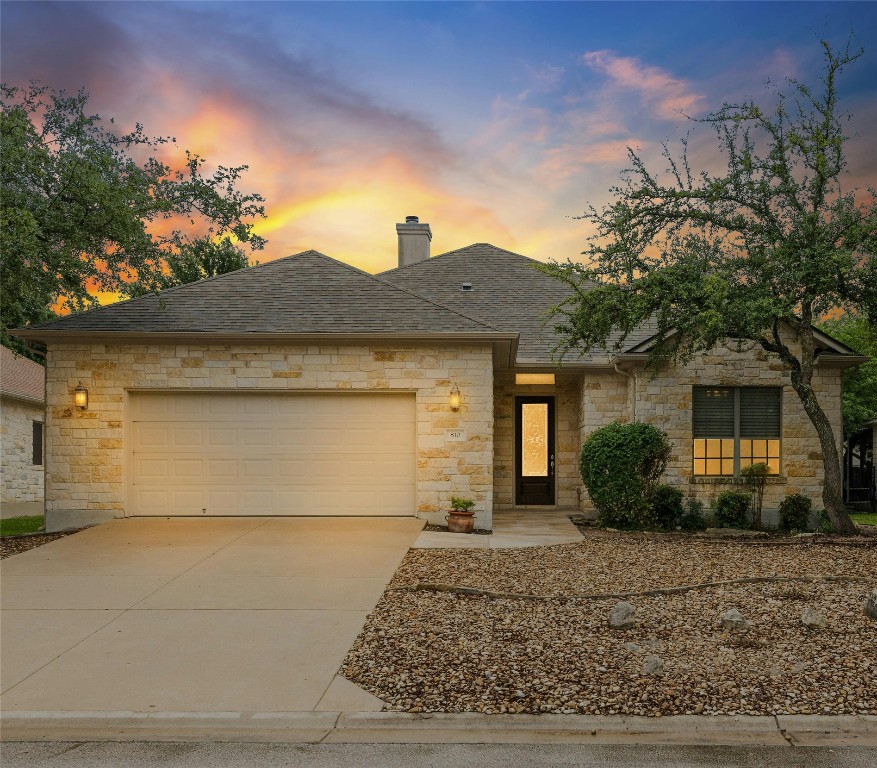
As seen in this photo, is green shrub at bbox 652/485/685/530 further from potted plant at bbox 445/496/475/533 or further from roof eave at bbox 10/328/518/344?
roof eave at bbox 10/328/518/344

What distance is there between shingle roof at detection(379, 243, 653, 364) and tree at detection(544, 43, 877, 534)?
3179 millimetres

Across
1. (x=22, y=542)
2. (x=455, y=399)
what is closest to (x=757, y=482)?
(x=455, y=399)

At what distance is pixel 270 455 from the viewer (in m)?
13.0

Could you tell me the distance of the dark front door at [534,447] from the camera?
1622cm

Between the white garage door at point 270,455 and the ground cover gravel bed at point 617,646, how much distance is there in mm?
4169

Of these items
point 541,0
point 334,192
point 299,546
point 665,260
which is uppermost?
point 541,0

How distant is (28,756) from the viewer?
4.14m

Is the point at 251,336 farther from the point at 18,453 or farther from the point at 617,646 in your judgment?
the point at 18,453

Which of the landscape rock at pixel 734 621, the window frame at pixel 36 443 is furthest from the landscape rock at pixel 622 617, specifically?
the window frame at pixel 36 443

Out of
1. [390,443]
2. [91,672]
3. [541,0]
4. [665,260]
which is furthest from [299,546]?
[541,0]

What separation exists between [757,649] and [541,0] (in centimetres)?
1017

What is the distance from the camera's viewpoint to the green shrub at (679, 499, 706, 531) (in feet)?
44.4

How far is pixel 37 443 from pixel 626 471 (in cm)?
1659

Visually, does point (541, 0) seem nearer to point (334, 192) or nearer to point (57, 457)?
point (334, 192)
